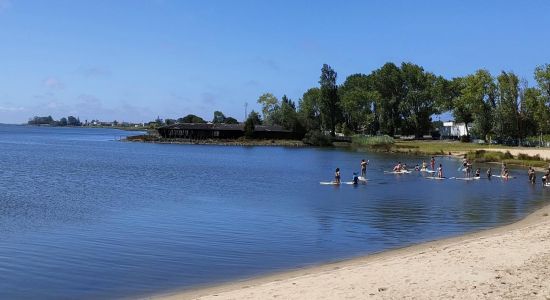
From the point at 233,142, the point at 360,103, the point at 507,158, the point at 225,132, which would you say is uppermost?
the point at 360,103

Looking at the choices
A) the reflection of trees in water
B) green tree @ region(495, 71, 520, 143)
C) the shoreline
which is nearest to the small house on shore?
green tree @ region(495, 71, 520, 143)

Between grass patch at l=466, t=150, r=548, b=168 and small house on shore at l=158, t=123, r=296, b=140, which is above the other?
small house on shore at l=158, t=123, r=296, b=140

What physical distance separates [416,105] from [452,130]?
19.2 metres

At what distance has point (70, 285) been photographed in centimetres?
1490

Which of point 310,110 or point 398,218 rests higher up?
point 310,110

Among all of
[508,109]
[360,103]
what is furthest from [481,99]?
[360,103]

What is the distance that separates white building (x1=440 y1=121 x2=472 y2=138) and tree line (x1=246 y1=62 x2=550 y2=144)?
6.28 metres

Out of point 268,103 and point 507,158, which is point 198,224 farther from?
point 268,103

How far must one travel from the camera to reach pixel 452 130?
153 m

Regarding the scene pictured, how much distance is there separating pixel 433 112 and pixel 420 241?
124156mm

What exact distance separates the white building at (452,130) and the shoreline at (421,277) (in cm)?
12610

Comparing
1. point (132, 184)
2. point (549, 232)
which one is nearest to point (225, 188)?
point (132, 184)

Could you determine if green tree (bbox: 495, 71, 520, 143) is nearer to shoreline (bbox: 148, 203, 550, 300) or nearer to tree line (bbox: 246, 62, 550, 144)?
tree line (bbox: 246, 62, 550, 144)

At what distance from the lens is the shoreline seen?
40.8 ft
